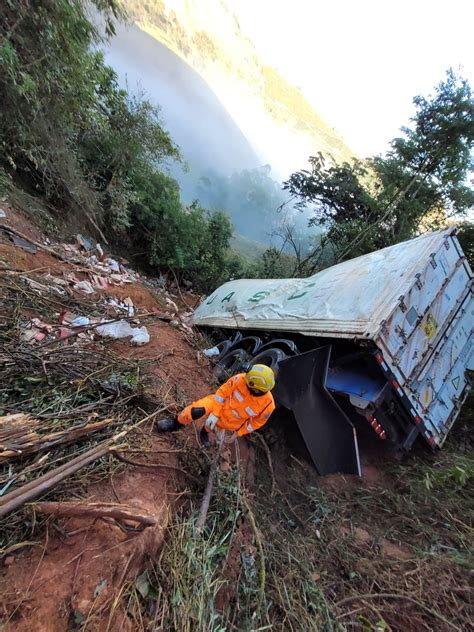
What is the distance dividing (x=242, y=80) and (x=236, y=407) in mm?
87530

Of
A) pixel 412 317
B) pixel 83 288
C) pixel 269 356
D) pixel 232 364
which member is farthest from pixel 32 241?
pixel 412 317

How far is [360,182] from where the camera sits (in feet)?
37.0

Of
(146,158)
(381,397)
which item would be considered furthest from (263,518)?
(146,158)

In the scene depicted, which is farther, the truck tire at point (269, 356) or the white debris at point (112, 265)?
the white debris at point (112, 265)

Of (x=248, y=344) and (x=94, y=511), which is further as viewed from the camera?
(x=248, y=344)

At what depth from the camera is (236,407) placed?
2.77 meters

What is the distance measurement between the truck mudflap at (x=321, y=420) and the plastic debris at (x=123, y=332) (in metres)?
1.87

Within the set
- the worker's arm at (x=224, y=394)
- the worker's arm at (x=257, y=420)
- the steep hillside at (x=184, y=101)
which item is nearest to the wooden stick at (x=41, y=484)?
the worker's arm at (x=224, y=394)

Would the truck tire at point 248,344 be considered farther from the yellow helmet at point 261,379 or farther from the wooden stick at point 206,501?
the wooden stick at point 206,501

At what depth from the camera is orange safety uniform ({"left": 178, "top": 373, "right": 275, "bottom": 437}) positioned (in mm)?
2719

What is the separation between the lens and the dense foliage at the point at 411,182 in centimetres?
978

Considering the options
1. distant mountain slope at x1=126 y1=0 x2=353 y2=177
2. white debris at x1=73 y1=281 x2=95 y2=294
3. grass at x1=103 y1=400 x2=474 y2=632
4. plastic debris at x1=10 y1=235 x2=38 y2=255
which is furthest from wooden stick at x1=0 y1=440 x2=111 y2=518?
distant mountain slope at x1=126 y1=0 x2=353 y2=177

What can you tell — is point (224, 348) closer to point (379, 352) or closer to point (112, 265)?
point (379, 352)

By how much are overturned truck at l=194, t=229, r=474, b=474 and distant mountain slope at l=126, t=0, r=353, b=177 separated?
196 ft
